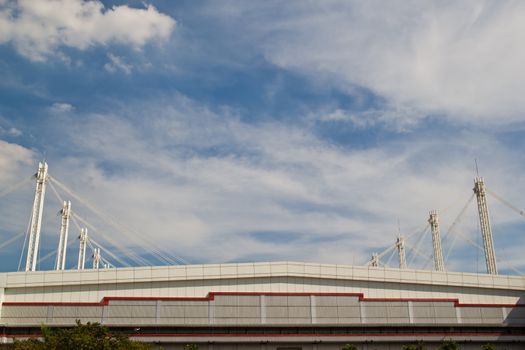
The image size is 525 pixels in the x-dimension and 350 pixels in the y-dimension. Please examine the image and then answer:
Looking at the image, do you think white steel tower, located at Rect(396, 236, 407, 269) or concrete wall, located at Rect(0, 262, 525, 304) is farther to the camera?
white steel tower, located at Rect(396, 236, 407, 269)

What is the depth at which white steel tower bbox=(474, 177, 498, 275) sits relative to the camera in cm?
11638

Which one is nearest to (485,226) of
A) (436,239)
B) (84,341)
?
(436,239)

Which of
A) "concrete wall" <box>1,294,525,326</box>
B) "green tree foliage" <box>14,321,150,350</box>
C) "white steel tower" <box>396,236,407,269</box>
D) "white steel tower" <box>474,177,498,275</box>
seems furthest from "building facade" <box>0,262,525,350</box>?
"white steel tower" <box>396,236,407,269</box>

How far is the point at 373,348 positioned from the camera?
68750 mm

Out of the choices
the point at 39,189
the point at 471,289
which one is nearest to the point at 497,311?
the point at 471,289

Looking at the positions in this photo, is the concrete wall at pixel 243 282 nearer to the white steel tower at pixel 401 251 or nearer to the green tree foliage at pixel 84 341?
the green tree foliage at pixel 84 341

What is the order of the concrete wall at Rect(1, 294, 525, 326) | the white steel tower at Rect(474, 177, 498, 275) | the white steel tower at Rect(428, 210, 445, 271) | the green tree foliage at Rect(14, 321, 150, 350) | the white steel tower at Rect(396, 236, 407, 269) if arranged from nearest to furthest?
1. the green tree foliage at Rect(14, 321, 150, 350)
2. the concrete wall at Rect(1, 294, 525, 326)
3. the white steel tower at Rect(474, 177, 498, 275)
4. the white steel tower at Rect(428, 210, 445, 271)
5. the white steel tower at Rect(396, 236, 407, 269)

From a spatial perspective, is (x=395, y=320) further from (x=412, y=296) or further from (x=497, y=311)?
(x=497, y=311)

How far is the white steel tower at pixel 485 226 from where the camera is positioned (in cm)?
11638

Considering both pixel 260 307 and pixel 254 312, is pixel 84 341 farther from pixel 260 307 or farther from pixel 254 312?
pixel 260 307

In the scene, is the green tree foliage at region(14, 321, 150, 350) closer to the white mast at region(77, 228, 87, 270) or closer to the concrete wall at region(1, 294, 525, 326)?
the concrete wall at region(1, 294, 525, 326)

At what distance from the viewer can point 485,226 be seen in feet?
391

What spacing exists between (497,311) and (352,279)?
2099 cm

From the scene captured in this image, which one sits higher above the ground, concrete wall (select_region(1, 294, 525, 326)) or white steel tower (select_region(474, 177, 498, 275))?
white steel tower (select_region(474, 177, 498, 275))
